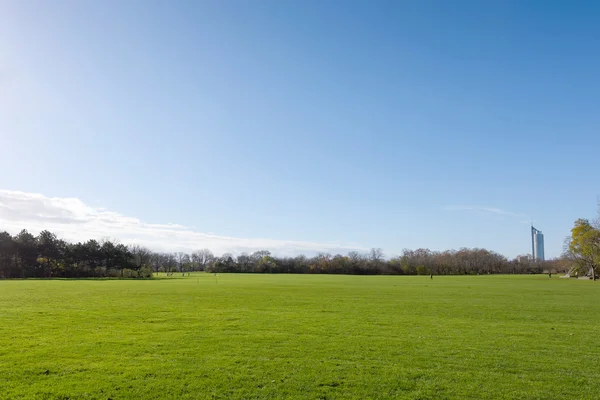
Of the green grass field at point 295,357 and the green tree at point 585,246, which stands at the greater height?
the green tree at point 585,246

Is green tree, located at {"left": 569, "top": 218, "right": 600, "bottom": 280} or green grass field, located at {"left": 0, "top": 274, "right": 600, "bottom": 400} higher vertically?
green tree, located at {"left": 569, "top": 218, "right": 600, "bottom": 280}

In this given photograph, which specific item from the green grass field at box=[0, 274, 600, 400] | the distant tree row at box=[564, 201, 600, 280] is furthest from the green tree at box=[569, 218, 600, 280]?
the green grass field at box=[0, 274, 600, 400]

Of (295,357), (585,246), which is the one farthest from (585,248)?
(295,357)

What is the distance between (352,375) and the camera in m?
11.2

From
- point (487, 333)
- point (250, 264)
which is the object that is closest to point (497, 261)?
point (250, 264)

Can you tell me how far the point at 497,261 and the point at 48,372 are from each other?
660 feet

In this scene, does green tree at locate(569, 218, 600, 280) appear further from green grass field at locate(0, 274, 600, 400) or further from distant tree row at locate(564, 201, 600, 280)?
green grass field at locate(0, 274, 600, 400)

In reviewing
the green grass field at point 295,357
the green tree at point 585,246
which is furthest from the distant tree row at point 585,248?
the green grass field at point 295,357

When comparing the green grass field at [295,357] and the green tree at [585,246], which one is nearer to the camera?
the green grass field at [295,357]

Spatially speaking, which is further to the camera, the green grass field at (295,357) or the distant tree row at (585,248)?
the distant tree row at (585,248)

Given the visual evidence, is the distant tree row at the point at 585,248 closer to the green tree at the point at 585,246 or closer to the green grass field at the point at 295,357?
the green tree at the point at 585,246

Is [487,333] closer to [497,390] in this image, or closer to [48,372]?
[497,390]

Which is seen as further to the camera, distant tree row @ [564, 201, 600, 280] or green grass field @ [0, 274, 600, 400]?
distant tree row @ [564, 201, 600, 280]

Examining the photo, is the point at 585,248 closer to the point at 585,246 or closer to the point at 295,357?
the point at 585,246
